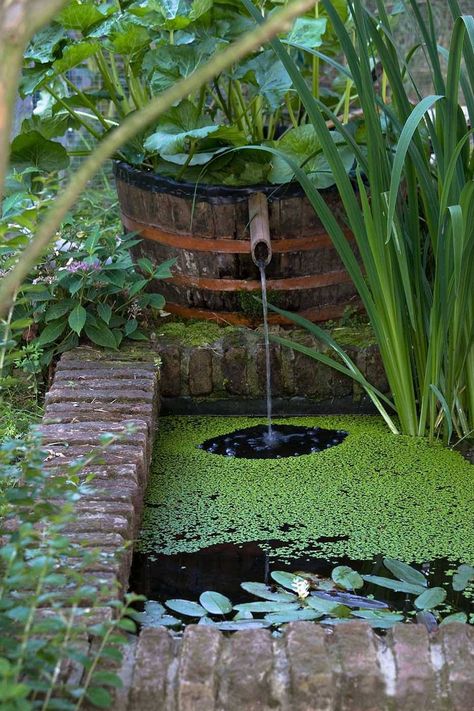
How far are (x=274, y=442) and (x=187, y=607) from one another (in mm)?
880

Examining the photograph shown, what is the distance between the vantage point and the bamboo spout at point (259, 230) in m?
2.85

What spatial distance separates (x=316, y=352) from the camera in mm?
2834

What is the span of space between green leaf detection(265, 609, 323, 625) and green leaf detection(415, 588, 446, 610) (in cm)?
20

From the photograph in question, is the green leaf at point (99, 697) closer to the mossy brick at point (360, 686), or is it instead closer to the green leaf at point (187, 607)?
the mossy brick at point (360, 686)

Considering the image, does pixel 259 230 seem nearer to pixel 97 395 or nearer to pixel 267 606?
pixel 97 395

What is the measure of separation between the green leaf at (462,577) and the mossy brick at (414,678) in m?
0.58

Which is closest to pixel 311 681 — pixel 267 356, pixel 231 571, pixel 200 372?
pixel 231 571

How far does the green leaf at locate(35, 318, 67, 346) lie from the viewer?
2.91 metres

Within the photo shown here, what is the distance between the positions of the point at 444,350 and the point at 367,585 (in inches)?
30.5

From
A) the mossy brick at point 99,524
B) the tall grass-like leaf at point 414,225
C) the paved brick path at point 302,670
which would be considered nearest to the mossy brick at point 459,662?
the paved brick path at point 302,670

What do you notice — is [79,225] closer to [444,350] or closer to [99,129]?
[444,350]

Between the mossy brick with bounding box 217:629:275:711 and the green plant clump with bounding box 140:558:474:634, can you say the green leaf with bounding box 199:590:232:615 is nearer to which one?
the green plant clump with bounding box 140:558:474:634

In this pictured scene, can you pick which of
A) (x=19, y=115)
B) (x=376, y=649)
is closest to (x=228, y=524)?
(x=376, y=649)

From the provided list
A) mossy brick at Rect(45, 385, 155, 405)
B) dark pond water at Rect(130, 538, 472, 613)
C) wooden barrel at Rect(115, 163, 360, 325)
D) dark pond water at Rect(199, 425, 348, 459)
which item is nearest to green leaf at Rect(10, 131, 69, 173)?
wooden barrel at Rect(115, 163, 360, 325)
